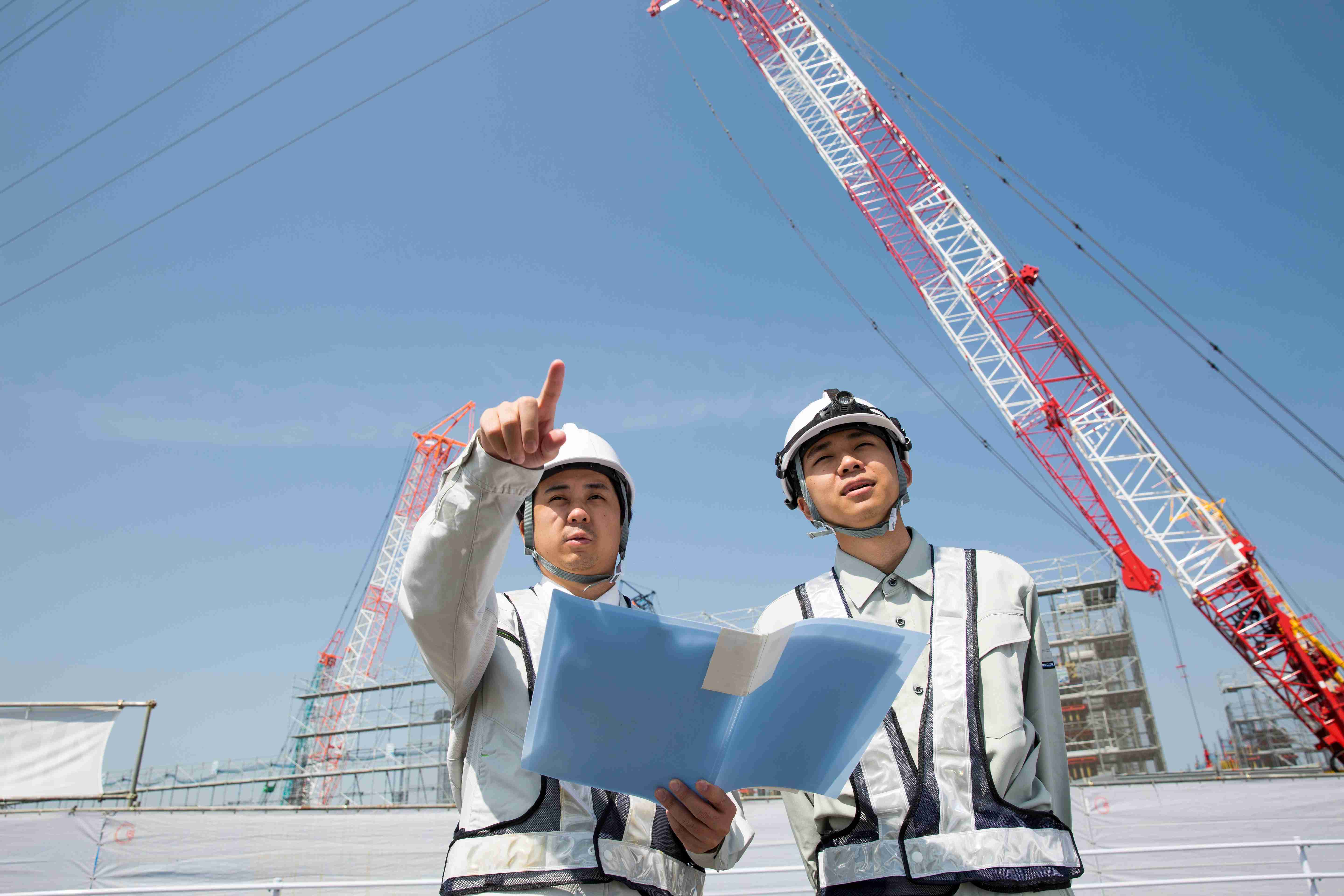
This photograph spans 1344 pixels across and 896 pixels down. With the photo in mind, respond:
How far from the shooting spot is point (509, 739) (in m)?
1.94

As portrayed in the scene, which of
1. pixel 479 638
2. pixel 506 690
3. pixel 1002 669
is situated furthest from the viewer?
pixel 1002 669

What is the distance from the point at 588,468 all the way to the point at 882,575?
1015mm

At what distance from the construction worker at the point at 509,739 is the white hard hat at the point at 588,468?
0.26 meters

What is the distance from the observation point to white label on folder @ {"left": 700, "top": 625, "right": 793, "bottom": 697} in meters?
1.51

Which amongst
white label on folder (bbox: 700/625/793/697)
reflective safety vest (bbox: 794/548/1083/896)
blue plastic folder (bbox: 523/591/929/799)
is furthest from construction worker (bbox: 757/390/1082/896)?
white label on folder (bbox: 700/625/793/697)

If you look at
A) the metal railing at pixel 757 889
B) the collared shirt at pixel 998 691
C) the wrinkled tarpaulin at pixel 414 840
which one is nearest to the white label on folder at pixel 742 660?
the collared shirt at pixel 998 691

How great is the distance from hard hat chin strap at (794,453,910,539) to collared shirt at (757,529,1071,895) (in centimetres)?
13

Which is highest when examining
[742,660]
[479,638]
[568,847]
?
[479,638]

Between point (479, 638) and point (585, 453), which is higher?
point (585, 453)

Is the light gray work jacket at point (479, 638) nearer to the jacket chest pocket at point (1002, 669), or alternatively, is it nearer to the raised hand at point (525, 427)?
the raised hand at point (525, 427)

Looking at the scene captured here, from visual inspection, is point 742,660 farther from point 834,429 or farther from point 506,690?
point 834,429

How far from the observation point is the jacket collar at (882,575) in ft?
7.97

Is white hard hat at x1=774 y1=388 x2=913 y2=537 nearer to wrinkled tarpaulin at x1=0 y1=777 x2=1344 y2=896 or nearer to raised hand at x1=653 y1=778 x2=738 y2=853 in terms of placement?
raised hand at x1=653 y1=778 x2=738 y2=853

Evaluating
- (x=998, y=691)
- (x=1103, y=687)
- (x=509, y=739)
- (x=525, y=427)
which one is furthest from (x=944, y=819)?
(x=1103, y=687)
